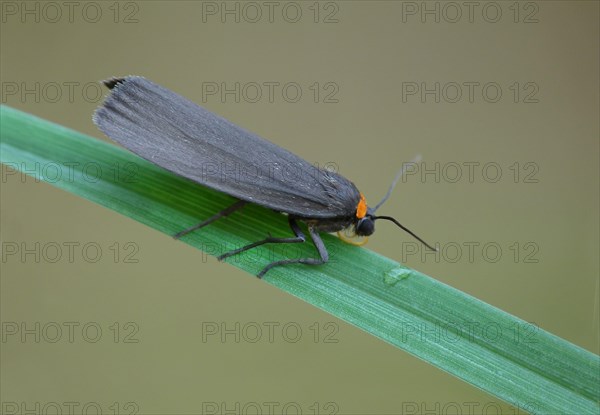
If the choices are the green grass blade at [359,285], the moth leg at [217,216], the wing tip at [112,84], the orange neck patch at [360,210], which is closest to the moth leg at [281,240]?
the green grass blade at [359,285]

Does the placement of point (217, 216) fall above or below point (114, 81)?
below

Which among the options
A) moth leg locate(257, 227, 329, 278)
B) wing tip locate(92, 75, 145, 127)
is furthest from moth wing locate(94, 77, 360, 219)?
moth leg locate(257, 227, 329, 278)

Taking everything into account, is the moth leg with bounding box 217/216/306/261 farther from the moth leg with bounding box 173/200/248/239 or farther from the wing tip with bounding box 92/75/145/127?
the wing tip with bounding box 92/75/145/127

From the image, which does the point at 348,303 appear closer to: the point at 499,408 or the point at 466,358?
the point at 466,358

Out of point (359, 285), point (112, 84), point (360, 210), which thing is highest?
point (112, 84)

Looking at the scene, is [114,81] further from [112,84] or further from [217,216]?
[217,216]

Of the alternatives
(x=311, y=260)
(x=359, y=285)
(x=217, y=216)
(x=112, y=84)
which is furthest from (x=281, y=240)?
(x=112, y=84)

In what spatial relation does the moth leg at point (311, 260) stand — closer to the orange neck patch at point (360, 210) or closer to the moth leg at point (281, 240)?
the moth leg at point (281, 240)

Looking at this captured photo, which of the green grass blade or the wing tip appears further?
the wing tip
